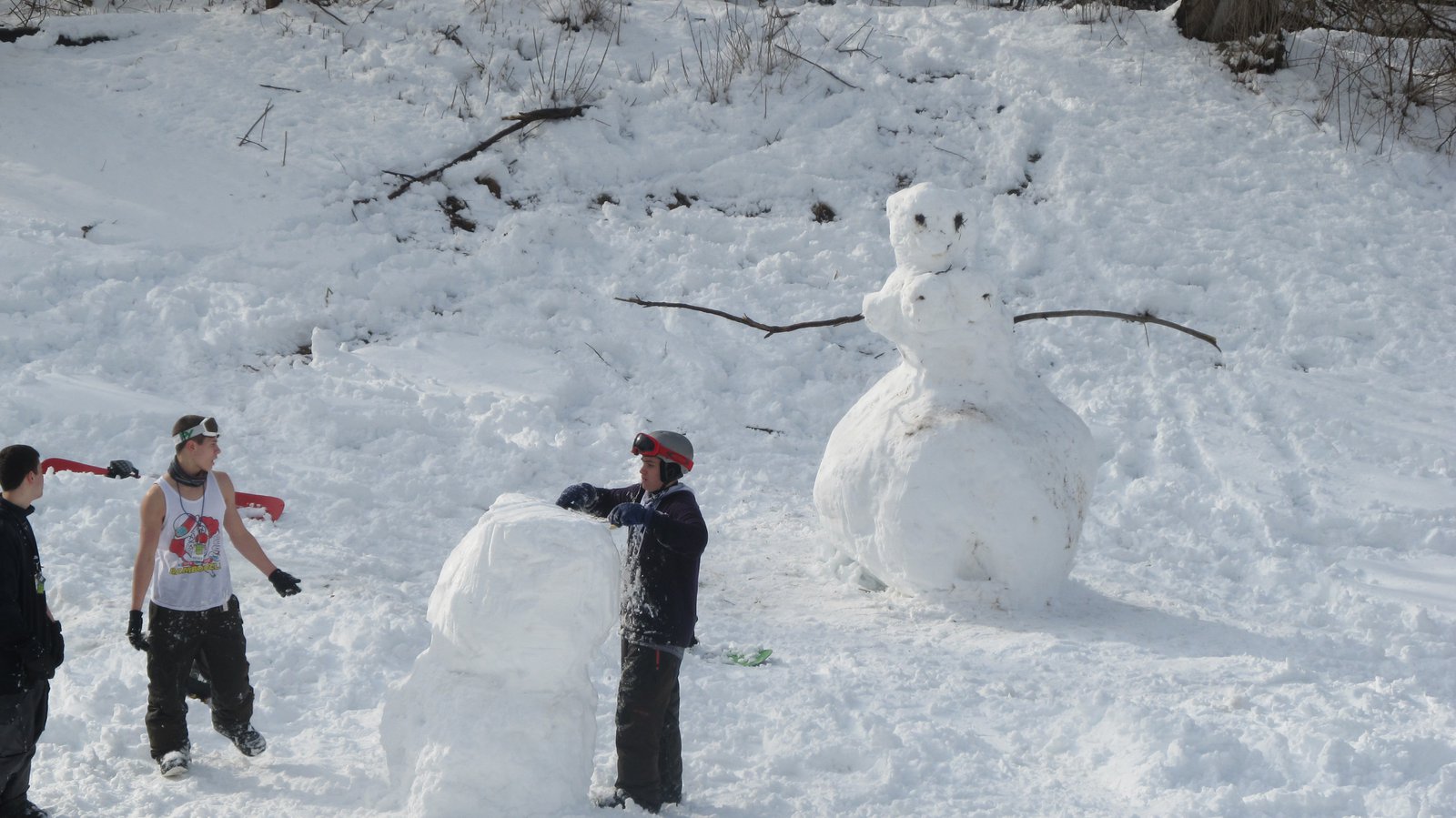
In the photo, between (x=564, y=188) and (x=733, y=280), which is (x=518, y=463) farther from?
(x=564, y=188)

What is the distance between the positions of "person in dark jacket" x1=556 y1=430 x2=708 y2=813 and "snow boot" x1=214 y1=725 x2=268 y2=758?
4.22 feet

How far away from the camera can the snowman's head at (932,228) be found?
5984 mm

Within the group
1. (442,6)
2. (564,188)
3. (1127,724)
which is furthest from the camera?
(442,6)

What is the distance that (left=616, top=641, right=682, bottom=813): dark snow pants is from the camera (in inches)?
171

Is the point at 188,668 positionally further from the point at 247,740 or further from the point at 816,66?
the point at 816,66

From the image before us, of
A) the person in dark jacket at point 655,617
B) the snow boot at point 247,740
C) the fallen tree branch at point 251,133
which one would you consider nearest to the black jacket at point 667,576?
the person in dark jacket at point 655,617

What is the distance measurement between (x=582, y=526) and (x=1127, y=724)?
2062 millimetres

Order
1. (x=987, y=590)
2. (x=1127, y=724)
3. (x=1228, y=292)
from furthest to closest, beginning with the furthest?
1. (x=1228, y=292)
2. (x=987, y=590)
3. (x=1127, y=724)

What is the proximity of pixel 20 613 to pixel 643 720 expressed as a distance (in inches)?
76.2

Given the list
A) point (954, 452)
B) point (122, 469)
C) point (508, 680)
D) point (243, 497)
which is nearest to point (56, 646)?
point (122, 469)

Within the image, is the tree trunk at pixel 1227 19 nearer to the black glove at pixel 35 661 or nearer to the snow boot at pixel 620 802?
the snow boot at pixel 620 802

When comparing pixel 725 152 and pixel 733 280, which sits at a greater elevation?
pixel 725 152

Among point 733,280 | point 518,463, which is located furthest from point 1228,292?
point 518,463

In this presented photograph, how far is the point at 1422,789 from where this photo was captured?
4.39 m
